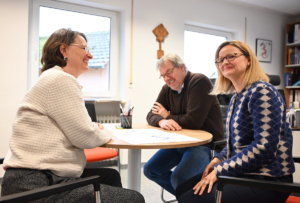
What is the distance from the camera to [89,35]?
3254 mm

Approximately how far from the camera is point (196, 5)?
378 cm

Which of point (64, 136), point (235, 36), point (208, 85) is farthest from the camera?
point (235, 36)

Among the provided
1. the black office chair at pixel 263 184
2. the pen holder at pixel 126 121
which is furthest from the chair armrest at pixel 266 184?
the pen holder at pixel 126 121

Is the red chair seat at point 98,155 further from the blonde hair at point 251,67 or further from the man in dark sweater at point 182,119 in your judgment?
the blonde hair at point 251,67

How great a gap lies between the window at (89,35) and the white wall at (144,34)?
0.49 ft

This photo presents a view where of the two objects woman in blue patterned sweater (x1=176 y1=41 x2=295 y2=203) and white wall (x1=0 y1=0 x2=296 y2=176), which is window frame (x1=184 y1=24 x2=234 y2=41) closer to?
white wall (x1=0 y1=0 x2=296 y2=176)

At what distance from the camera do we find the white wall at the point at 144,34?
2648 mm

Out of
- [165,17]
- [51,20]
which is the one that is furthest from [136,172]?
[165,17]

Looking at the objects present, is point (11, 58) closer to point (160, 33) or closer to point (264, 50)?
point (160, 33)

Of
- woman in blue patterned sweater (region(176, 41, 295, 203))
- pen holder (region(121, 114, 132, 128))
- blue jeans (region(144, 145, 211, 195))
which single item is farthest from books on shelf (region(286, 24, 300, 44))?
pen holder (region(121, 114, 132, 128))

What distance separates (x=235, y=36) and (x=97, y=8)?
8.44 feet

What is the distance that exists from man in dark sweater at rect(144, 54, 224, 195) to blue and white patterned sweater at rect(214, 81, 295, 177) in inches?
21.9

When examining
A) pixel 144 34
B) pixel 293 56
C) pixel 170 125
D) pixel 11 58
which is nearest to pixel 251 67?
pixel 170 125

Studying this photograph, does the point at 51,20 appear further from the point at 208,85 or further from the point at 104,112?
the point at 208,85
